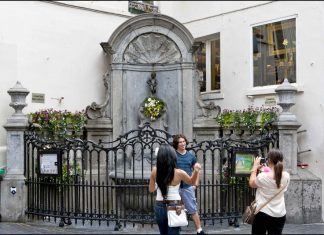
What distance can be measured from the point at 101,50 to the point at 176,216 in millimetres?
8025

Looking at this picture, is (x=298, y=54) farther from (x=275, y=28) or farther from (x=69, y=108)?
(x=69, y=108)

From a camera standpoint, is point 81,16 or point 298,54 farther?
point 81,16

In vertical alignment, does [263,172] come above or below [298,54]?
below

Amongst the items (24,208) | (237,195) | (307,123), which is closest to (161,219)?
(237,195)

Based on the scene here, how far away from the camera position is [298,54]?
11781mm

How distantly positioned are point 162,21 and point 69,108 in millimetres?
3058

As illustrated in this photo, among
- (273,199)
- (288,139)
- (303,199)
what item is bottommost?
(303,199)

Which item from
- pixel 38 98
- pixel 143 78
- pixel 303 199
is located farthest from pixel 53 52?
pixel 303 199

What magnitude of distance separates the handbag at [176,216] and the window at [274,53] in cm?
659

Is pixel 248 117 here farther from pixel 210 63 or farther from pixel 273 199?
pixel 273 199

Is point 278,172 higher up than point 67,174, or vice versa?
point 278,172

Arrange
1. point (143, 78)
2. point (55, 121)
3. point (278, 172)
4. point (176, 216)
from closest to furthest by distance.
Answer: point (176, 216) → point (278, 172) → point (55, 121) → point (143, 78)

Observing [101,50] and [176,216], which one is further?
[101,50]

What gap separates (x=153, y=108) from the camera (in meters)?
12.7
